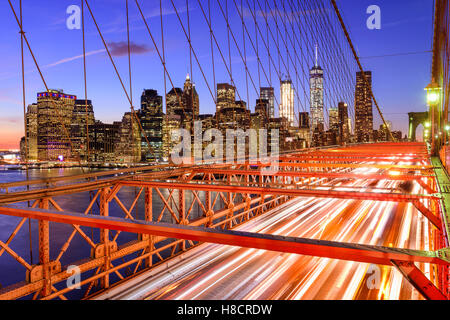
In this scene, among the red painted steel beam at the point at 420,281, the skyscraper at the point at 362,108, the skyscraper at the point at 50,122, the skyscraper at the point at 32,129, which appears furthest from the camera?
the skyscraper at the point at 362,108

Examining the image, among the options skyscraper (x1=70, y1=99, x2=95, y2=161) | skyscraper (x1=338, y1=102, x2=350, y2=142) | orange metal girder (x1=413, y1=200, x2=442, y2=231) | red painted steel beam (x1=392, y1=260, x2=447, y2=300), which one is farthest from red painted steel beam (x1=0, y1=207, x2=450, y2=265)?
skyscraper (x1=338, y1=102, x2=350, y2=142)

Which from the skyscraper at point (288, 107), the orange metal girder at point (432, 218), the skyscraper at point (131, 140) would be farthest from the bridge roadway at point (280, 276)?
the skyscraper at point (288, 107)

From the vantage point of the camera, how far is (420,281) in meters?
2.02

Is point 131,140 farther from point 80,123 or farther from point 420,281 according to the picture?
point 420,281

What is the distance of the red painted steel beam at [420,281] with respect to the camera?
1.98 metres

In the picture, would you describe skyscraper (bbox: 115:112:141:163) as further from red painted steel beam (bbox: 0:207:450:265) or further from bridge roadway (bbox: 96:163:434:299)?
red painted steel beam (bbox: 0:207:450:265)

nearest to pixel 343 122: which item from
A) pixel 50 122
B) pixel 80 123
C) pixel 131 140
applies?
pixel 131 140

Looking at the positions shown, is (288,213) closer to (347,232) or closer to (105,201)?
(347,232)

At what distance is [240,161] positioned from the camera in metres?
10.4

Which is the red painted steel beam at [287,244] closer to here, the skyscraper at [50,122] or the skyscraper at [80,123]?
the skyscraper at [80,123]

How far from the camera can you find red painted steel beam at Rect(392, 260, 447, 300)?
1.98 m

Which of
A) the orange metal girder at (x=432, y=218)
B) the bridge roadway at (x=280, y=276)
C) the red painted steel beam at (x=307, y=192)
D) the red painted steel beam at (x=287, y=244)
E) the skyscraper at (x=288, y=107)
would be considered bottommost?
the bridge roadway at (x=280, y=276)

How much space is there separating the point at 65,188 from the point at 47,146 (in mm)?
7174

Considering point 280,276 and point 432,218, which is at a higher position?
point 432,218
